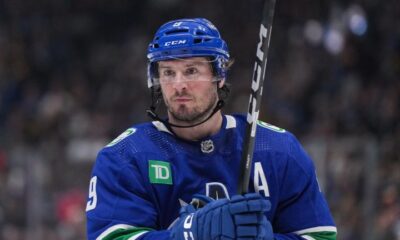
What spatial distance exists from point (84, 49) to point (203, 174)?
9.82 metres

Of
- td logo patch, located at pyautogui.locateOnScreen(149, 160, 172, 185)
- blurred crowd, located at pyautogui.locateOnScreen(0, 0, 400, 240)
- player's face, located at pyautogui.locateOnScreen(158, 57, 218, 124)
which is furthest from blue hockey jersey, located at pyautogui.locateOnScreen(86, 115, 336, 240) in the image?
blurred crowd, located at pyautogui.locateOnScreen(0, 0, 400, 240)

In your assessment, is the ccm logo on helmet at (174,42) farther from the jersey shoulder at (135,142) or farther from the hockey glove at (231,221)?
the hockey glove at (231,221)

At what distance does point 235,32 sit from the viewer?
12.1 meters

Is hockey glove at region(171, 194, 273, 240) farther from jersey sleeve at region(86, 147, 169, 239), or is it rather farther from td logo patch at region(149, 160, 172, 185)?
td logo patch at region(149, 160, 172, 185)

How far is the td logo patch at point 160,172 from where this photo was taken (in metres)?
3.60

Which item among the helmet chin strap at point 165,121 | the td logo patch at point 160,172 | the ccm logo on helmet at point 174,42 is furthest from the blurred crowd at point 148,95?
Answer: the ccm logo on helmet at point 174,42

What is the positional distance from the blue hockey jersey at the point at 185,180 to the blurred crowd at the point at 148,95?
2.95 meters

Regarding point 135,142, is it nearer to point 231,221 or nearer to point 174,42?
point 174,42

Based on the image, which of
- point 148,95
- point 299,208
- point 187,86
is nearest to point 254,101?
point 187,86

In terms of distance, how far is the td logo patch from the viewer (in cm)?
360

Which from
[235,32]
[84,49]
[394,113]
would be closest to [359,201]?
[394,113]

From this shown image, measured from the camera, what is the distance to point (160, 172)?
3613 mm

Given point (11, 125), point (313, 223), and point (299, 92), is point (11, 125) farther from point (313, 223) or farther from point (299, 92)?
point (313, 223)

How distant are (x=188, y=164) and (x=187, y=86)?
29 cm
